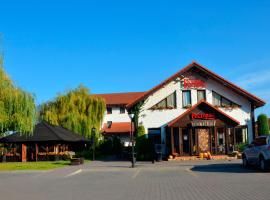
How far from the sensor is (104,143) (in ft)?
164

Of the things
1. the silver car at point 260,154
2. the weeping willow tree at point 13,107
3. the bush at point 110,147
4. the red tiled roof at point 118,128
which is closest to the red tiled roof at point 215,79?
the weeping willow tree at point 13,107

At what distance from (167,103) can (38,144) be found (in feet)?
40.5

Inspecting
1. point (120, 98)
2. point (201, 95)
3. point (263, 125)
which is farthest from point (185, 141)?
point (120, 98)

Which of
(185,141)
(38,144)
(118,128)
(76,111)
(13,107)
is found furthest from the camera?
(118,128)

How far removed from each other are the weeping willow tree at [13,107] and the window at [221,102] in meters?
16.2

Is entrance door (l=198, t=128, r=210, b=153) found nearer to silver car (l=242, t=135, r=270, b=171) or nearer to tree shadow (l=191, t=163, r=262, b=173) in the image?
tree shadow (l=191, t=163, r=262, b=173)

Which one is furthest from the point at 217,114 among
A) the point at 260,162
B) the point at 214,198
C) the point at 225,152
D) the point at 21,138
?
the point at 214,198

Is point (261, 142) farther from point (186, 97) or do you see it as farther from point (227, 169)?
point (186, 97)

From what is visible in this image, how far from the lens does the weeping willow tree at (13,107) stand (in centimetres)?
2941

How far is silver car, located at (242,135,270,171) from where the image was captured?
65.0 ft

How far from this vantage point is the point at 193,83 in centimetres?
3791

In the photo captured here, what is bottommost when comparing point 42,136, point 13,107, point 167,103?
point 42,136

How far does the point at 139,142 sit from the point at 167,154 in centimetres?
256

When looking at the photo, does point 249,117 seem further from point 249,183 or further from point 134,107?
point 249,183
